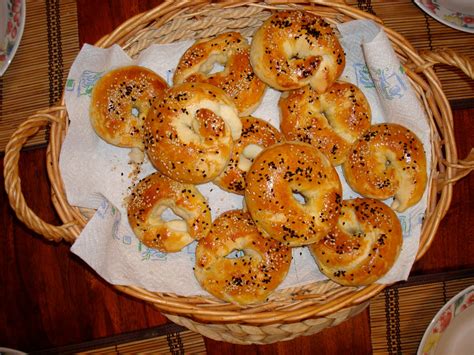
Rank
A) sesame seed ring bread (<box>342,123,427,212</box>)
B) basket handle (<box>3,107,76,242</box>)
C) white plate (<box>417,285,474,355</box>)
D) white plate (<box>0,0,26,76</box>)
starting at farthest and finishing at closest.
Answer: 1. white plate (<box>0,0,26,76</box>)
2. white plate (<box>417,285,474,355</box>)
3. sesame seed ring bread (<box>342,123,427,212</box>)
4. basket handle (<box>3,107,76,242</box>)

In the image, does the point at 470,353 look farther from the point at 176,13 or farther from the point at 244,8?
the point at 176,13

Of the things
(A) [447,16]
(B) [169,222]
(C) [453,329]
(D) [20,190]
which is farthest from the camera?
(A) [447,16]

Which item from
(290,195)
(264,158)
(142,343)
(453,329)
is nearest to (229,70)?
(264,158)

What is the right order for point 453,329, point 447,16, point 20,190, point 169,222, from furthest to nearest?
Answer: point 447,16, point 453,329, point 169,222, point 20,190

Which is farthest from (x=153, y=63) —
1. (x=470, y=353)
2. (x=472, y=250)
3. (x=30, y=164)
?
(x=470, y=353)

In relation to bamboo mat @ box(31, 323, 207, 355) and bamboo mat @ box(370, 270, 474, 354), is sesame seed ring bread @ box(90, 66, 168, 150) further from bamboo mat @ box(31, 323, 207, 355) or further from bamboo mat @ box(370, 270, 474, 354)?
bamboo mat @ box(370, 270, 474, 354)

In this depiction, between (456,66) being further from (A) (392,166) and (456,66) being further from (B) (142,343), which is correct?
(B) (142,343)

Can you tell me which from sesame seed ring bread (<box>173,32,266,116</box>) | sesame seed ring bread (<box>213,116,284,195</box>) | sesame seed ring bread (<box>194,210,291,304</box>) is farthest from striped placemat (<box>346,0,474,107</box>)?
sesame seed ring bread (<box>194,210,291,304</box>)
